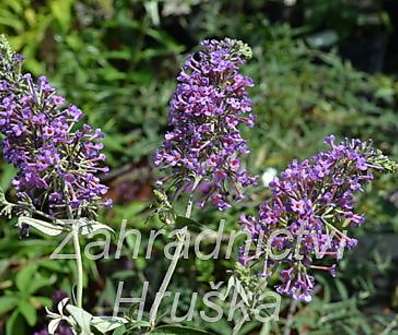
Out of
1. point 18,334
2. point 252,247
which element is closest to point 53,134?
point 252,247

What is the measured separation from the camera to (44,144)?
1.19 metres

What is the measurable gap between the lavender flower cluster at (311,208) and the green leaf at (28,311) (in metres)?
0.96

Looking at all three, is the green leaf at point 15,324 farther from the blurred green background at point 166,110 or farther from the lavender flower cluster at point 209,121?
the lavender flower cluster at point 209,121

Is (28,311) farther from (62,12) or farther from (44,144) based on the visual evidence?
(62,12)

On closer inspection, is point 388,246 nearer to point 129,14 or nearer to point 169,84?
point 169,84

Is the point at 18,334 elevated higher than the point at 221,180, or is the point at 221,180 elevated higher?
the point at 221,180

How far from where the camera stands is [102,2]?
10.7ft

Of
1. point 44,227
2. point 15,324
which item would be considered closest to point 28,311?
point 15,324

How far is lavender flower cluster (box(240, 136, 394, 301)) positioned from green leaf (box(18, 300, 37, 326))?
0.96 metres

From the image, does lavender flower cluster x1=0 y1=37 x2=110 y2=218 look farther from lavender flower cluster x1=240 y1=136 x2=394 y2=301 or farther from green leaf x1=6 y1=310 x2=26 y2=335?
green leaf x1=6 y1=310 x2=26 y2=335

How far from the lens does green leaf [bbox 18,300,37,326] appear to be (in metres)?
2.03

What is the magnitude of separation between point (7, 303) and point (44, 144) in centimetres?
Answer: 103

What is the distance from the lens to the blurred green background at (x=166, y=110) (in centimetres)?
219

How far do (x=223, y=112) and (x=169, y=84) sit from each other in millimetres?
1780
